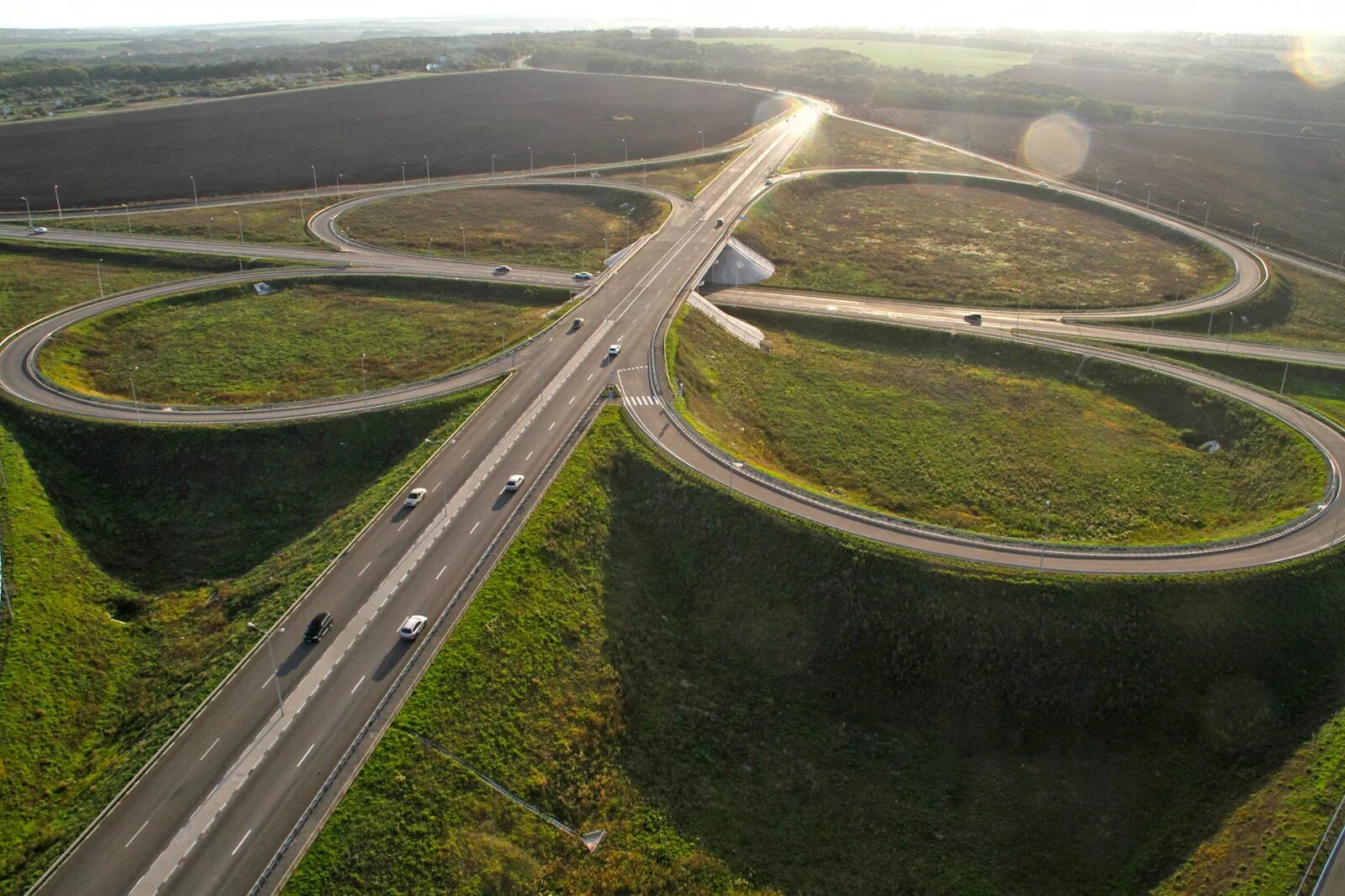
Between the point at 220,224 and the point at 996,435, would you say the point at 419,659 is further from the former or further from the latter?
the point at 220,224

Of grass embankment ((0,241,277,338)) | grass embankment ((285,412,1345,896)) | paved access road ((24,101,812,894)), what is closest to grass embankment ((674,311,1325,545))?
grass embankment ((285,412,1345,896))

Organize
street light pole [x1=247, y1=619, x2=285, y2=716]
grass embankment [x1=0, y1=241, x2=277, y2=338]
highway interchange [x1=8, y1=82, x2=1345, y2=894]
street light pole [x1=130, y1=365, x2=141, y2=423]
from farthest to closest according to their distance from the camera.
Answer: grass embankment [x1=0, y1=241, x2=277, y2=338] → street light pole [x1=130, y1=365, x2=141, y2=423] → street light pole [x1=247, y1=619, x2=285, y2=716] → highway interchange [x1=8, y1=82, x2=1345, y2=894]

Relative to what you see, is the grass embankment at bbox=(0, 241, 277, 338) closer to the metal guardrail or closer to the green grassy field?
the metal guardrail

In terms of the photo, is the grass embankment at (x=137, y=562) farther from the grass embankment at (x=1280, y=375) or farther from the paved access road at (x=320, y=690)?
the grass embankment at (x=1280, y=375)

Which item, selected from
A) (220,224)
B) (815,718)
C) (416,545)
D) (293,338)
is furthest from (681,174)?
(815,718)

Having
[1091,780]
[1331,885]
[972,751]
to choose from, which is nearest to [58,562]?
[972,751]

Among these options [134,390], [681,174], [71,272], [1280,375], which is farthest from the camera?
[681,174]

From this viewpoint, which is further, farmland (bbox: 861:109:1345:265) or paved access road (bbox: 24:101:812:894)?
farmland (bbox: 861:109:1345:265)

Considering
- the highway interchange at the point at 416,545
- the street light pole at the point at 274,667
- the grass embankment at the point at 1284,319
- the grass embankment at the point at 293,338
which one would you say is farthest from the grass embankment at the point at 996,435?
the street light pole at the point at 274,667
